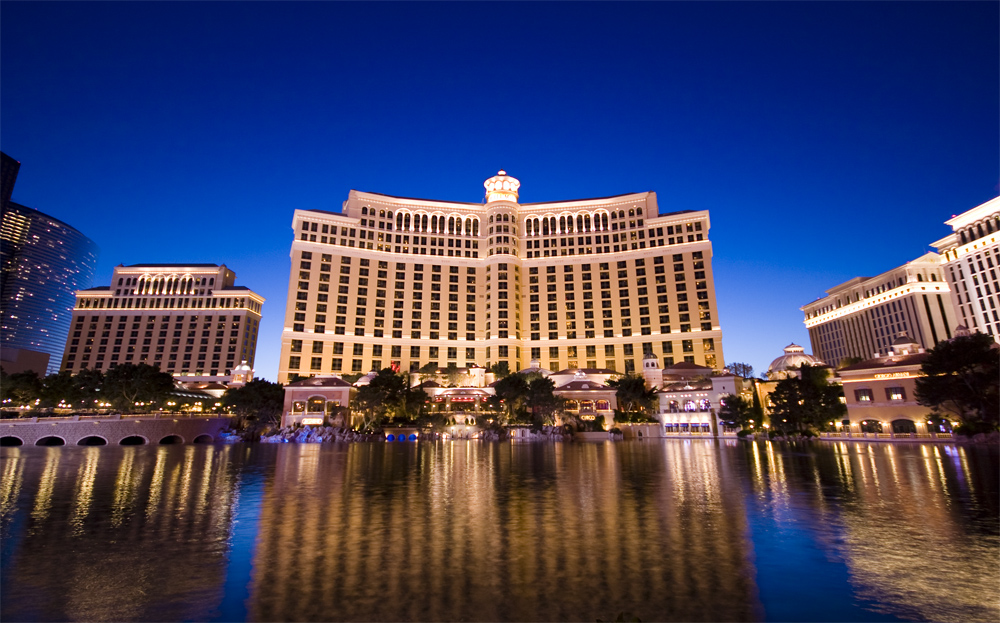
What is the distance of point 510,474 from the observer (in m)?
23.2

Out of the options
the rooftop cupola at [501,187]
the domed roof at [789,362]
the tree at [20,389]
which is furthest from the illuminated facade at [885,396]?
the tree at [20,389]

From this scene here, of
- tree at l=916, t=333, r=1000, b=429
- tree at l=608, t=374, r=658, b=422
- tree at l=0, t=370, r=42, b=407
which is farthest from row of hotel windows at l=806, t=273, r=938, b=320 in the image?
tree at l=0, t=370, r=42, b=407

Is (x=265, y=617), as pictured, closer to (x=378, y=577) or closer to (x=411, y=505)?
(x=378, y=577)

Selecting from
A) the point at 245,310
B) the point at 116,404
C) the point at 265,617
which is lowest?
the point at 265,617

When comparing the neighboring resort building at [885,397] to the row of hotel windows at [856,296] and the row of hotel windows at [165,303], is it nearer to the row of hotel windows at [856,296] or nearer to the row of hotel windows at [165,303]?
the row of hotel windows at [856,296]

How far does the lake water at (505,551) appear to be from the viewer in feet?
22.9

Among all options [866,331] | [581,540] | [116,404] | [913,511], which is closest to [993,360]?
[913,511]

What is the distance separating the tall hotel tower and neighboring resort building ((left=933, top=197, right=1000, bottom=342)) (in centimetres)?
4789

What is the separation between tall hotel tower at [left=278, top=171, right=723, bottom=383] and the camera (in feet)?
348

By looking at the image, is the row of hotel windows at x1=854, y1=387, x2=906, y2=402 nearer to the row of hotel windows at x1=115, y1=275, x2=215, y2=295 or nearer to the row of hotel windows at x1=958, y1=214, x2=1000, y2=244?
the row of hotel windows at x1=958, y1=214, x2=1000, y2=244

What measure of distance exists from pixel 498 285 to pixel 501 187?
26.8m

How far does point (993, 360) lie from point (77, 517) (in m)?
57.6

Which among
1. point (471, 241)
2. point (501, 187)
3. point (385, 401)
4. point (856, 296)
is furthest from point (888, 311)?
point (385, 401)

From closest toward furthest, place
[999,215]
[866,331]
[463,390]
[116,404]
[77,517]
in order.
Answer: [77,517] → [116,404] → [463,390] → [999,215] → [866,331]
